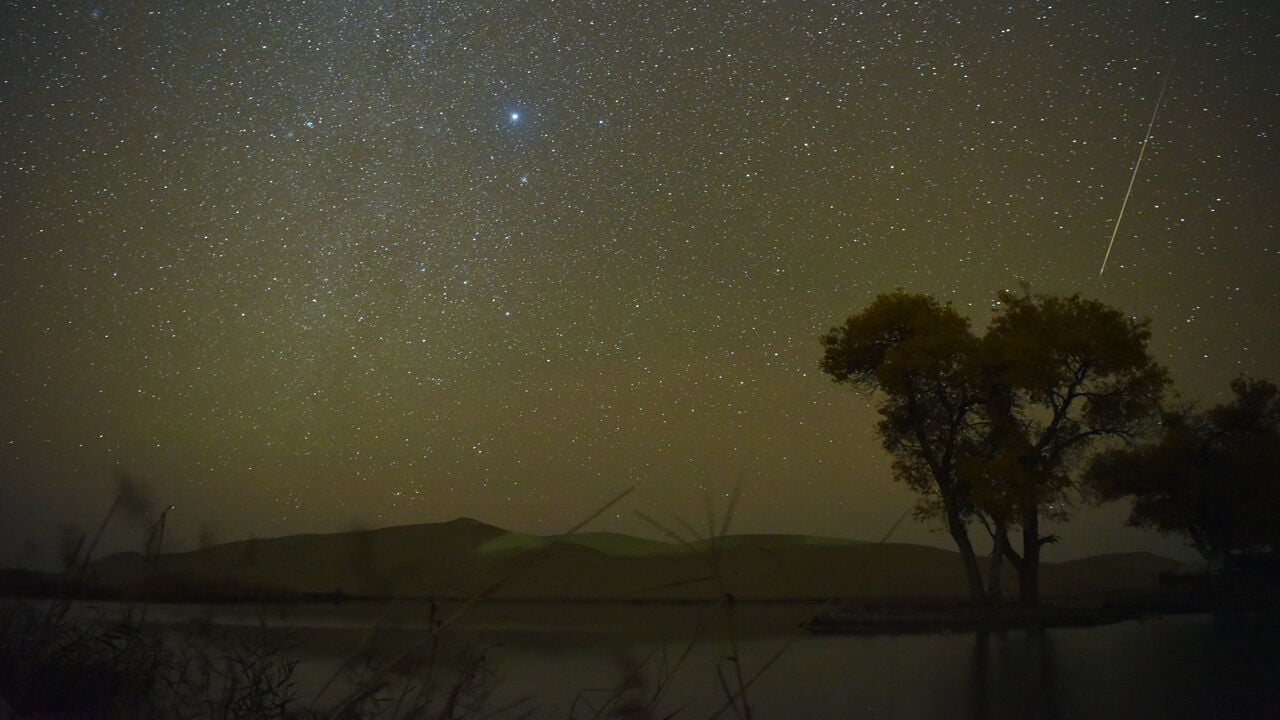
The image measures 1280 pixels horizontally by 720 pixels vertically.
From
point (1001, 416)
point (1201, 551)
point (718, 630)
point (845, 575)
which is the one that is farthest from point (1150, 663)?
point (1201, 551)

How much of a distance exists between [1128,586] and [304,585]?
54.5 ft

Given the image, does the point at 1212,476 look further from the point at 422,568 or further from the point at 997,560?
the point at 422,568

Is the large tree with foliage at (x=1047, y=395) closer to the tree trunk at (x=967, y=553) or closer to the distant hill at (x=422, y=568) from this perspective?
the tree trunk at (x=967, y=553)

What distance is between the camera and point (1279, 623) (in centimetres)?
1033

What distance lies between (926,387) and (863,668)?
9.66 m

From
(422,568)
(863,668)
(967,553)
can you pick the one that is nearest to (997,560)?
(967,553)

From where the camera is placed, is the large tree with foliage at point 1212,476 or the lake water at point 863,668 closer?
the lake water at point 863,668

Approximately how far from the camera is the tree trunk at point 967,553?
1456 centimetres

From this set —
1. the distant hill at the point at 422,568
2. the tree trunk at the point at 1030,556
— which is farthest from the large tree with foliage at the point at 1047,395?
the distant hill at the point at 422,568

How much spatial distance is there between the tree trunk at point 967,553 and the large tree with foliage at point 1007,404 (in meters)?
0.02

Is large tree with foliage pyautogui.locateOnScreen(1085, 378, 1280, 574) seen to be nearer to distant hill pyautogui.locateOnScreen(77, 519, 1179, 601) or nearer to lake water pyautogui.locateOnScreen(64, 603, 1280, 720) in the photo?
lake water pyautogui.locateOnScreen(64, 603, 1280, 720)

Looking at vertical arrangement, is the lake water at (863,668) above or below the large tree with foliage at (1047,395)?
below

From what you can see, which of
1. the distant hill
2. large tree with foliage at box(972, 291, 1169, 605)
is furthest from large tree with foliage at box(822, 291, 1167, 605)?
the distant hill

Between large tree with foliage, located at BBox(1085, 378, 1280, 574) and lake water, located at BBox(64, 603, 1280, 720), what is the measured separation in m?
7.35
